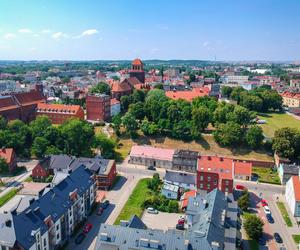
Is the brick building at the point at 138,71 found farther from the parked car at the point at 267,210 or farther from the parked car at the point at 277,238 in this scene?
the parked car at the point at 277,238

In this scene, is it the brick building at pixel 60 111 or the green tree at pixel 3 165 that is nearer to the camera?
the green tree at pixel 3 165

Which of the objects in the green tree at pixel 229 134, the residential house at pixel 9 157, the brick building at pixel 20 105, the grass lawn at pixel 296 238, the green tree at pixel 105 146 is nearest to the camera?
the grass lawn at pixel 296 238

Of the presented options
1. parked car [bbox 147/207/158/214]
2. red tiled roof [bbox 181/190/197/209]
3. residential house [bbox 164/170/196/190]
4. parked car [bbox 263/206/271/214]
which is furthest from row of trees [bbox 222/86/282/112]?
parked car [bbox 147/207/158/214]

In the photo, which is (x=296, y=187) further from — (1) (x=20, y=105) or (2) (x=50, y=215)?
(1) (x=20, y=105)

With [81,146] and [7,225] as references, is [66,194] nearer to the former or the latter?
[7,225]

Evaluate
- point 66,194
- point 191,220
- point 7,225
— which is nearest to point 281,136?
point 191,220

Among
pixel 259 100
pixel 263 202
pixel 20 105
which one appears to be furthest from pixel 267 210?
pixel 20 105

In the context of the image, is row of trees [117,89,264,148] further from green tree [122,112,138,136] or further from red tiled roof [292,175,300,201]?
red tiled roof [292,175,300,201]

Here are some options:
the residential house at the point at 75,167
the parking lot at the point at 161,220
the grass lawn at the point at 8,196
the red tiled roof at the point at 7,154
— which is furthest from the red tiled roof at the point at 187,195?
the red tiled roof at the point at 7,154
